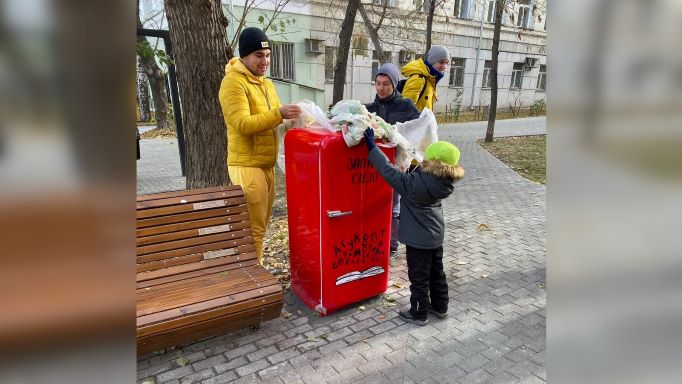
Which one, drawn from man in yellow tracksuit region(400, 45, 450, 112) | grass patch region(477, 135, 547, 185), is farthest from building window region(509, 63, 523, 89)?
man in yellow tracksuit region(400, 45, 450, 112)

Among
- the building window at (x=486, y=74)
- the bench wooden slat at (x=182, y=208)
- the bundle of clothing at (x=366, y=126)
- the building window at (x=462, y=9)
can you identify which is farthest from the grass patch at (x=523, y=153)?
the building window at (x=462, y=9)

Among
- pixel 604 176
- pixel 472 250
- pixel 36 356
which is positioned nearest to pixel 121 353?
pixel 36 356

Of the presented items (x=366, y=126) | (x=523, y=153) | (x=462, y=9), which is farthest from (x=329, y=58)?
(x=366, y=126)

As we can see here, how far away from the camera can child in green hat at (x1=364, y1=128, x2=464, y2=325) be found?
278 cm

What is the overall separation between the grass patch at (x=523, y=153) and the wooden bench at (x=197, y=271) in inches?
262

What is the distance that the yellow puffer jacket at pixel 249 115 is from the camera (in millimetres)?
3064

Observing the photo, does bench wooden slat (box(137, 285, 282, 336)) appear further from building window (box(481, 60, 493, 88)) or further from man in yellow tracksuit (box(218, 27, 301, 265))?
building window (box(481, 60, 493, 88))

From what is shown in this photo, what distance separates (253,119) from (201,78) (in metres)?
1.48

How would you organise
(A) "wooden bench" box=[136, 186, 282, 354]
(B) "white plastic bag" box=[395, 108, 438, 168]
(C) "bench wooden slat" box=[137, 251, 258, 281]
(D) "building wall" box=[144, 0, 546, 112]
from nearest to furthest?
1. (A) "wooden bench" box=[136, 186, 282, 354]
2. (C) "bench wooden slat" box=[137, 251, 258, 281]
3. (B) "white plastic bag" box=[395, 108, 438, 168]
4. (D) "building wall" box=[144, 0, 546, 112]

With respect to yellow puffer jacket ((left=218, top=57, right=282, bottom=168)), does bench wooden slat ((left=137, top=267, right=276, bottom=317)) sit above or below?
below

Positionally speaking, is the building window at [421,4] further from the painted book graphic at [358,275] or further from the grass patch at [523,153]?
the painted book graphic at [358,275]

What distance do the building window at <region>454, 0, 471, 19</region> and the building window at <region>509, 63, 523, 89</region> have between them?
16.2ft

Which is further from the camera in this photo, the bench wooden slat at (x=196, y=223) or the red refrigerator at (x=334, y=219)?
the red refrigerator at (x=334, y=219)

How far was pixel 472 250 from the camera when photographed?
466cm
